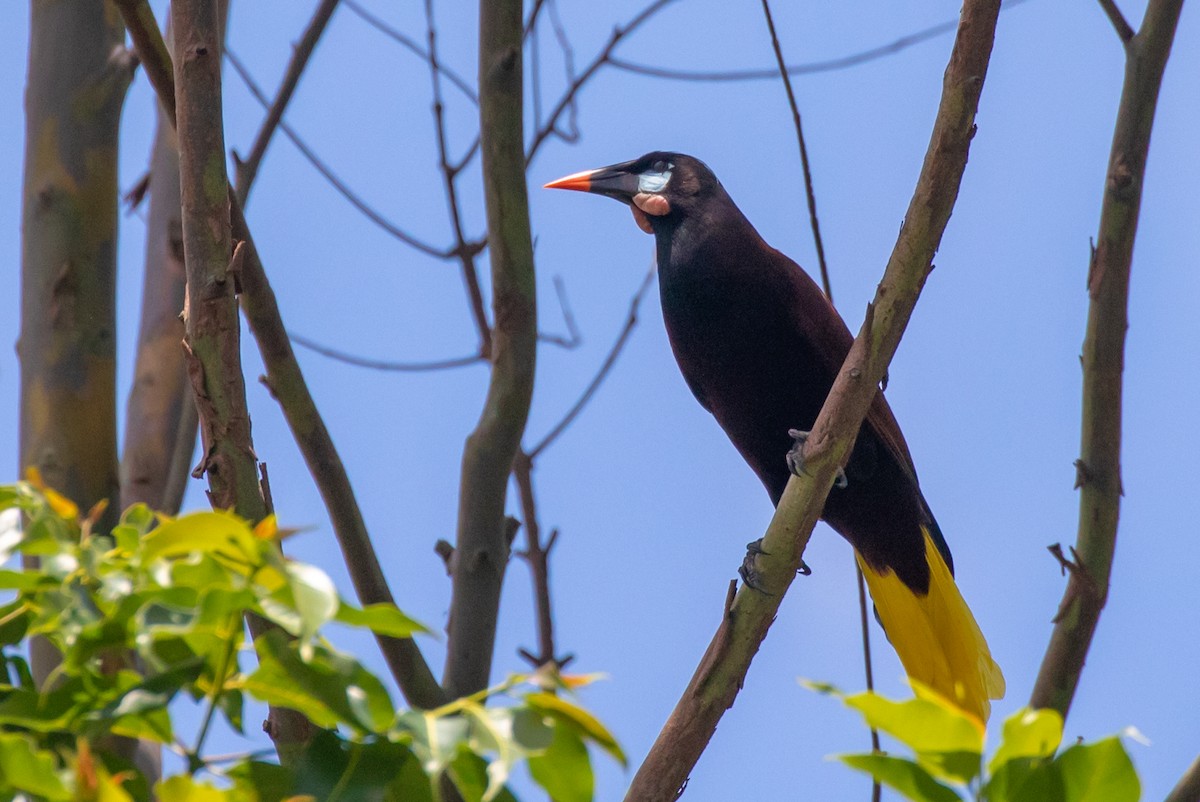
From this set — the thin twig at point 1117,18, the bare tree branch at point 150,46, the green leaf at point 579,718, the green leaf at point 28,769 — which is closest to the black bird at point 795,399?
the thin twig at point 1117,18

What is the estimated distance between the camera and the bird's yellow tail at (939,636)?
3.36 meters

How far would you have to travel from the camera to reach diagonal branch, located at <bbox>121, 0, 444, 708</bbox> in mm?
2322

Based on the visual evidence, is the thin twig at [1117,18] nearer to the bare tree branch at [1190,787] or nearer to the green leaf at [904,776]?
the bare tree branch at [1190,787]

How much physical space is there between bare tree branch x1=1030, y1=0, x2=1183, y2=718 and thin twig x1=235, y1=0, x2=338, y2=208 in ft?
6.57

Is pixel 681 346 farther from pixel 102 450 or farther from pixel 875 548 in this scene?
pixel 102 450

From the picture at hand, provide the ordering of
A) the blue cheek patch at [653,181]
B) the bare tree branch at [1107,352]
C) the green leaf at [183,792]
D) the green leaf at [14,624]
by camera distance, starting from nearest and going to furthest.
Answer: the green leaf at [183,792] → the green leaf at [14,624] → the bare tree branch at [1107,352] → the blue cheek patch at [653,181]

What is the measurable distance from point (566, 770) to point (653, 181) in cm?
298

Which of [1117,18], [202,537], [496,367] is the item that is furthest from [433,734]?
[1117,18]

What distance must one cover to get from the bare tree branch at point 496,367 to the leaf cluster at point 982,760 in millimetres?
1932

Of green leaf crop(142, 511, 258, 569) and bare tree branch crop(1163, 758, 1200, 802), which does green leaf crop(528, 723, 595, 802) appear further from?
bare tree branch crop(1163, 758, 1200, 802)

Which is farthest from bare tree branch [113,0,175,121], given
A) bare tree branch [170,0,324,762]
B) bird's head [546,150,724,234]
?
bird's head [546,150,724,234]

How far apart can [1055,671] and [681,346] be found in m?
1.15

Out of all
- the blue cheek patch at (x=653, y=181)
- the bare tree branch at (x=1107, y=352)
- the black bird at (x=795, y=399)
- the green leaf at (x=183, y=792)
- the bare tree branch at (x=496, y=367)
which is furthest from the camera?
the blue cheek patch at (x=653, y=181)

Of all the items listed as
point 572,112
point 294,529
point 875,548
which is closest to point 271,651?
point 294,529
